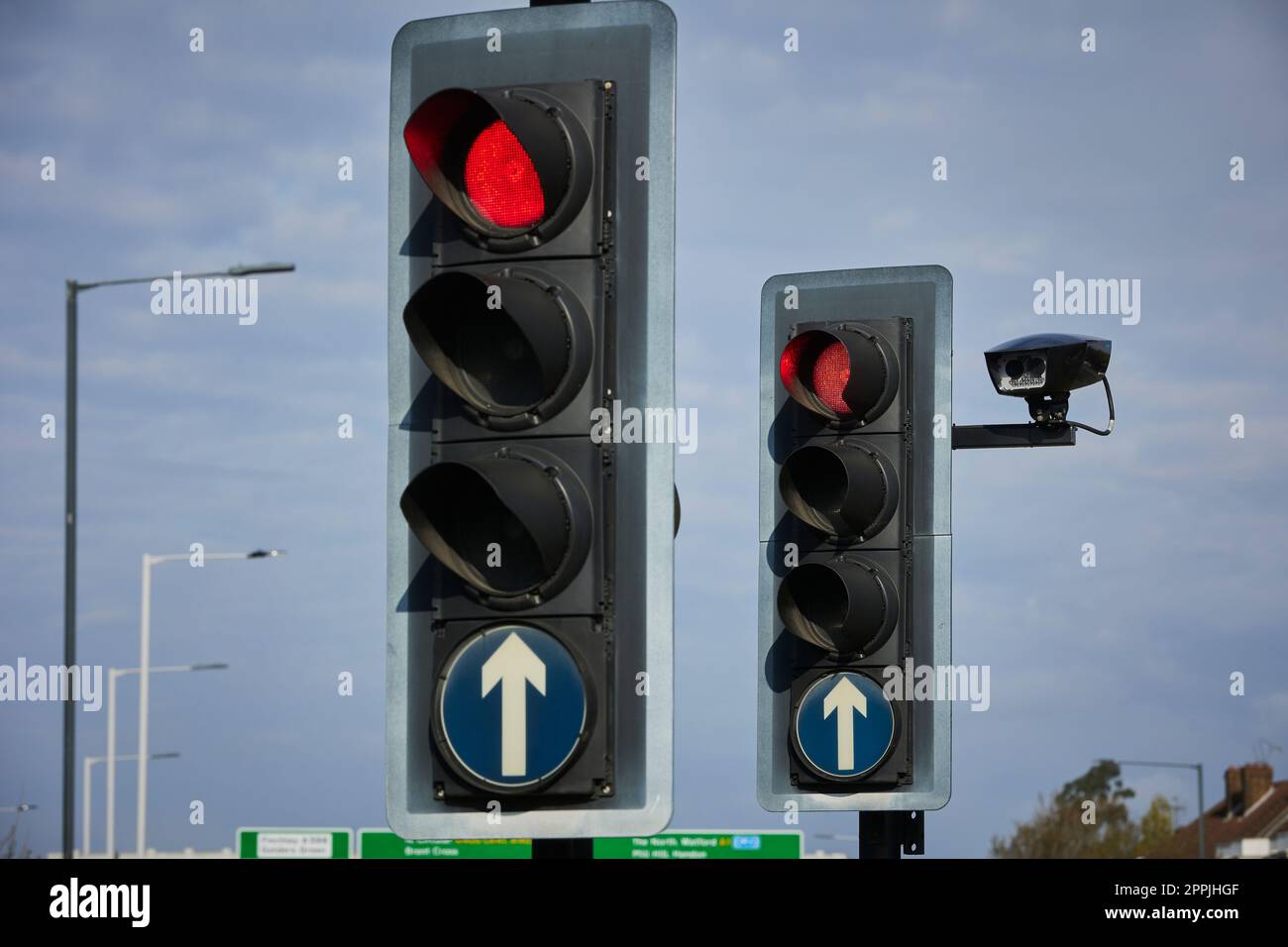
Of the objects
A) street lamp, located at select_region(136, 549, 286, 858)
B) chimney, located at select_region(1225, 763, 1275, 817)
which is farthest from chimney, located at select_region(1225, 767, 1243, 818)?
street lamp, located at select_region(136, 549, 286, 858)

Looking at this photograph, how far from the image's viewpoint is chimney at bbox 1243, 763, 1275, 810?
6881cm

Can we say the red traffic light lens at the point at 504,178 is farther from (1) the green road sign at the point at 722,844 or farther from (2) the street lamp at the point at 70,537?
(1) the green road sign at the point at 722,844

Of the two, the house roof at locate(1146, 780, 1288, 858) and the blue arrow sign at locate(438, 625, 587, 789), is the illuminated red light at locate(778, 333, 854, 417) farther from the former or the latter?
the house roof at locate(1146, 780, 1288, 858)

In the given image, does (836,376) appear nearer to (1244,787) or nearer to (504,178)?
(504,178)

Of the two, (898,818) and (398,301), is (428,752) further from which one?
(898,818)

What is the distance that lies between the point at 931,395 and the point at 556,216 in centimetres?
563

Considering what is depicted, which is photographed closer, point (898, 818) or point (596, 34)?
point (596, 34)

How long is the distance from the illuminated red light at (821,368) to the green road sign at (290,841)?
741 inches

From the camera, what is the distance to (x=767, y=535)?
10883 millimetres

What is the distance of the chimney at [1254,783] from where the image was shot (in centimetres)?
6881

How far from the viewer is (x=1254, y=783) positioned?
71938 mm
